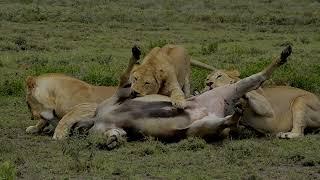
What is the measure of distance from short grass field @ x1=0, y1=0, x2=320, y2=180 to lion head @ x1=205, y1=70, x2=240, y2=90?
73 cm

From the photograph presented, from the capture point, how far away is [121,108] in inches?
318

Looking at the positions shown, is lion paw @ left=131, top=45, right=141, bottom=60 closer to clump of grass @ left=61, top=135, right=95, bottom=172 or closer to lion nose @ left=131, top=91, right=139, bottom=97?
lion nose @ left=131, top=91, right=139, bottom=97

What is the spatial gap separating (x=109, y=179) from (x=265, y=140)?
7.98ft

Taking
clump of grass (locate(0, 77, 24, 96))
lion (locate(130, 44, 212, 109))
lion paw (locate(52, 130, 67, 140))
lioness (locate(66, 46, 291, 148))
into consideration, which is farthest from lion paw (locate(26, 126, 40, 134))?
clump of grass (locate(0, 77, 24, 96))

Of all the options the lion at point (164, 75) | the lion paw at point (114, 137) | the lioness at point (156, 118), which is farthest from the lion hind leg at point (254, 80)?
the lion paw at point (114, 137)

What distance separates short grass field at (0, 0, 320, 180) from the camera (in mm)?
6727

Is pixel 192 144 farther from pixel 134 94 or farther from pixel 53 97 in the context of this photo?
pixel 53 97

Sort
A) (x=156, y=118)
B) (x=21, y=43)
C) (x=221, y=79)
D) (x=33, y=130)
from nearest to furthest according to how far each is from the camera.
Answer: (x=156, y=118) → (x=33, y=130) → (x=221, y=79) → (x=21, y=43)

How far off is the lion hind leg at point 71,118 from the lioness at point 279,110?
141 centimetres

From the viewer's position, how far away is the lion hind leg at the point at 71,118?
814cm

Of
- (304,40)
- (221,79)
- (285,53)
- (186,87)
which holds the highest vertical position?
(285,53)

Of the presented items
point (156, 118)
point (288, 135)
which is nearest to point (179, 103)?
point (156, 118)

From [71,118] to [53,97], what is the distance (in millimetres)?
738

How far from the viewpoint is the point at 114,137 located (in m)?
7.62
